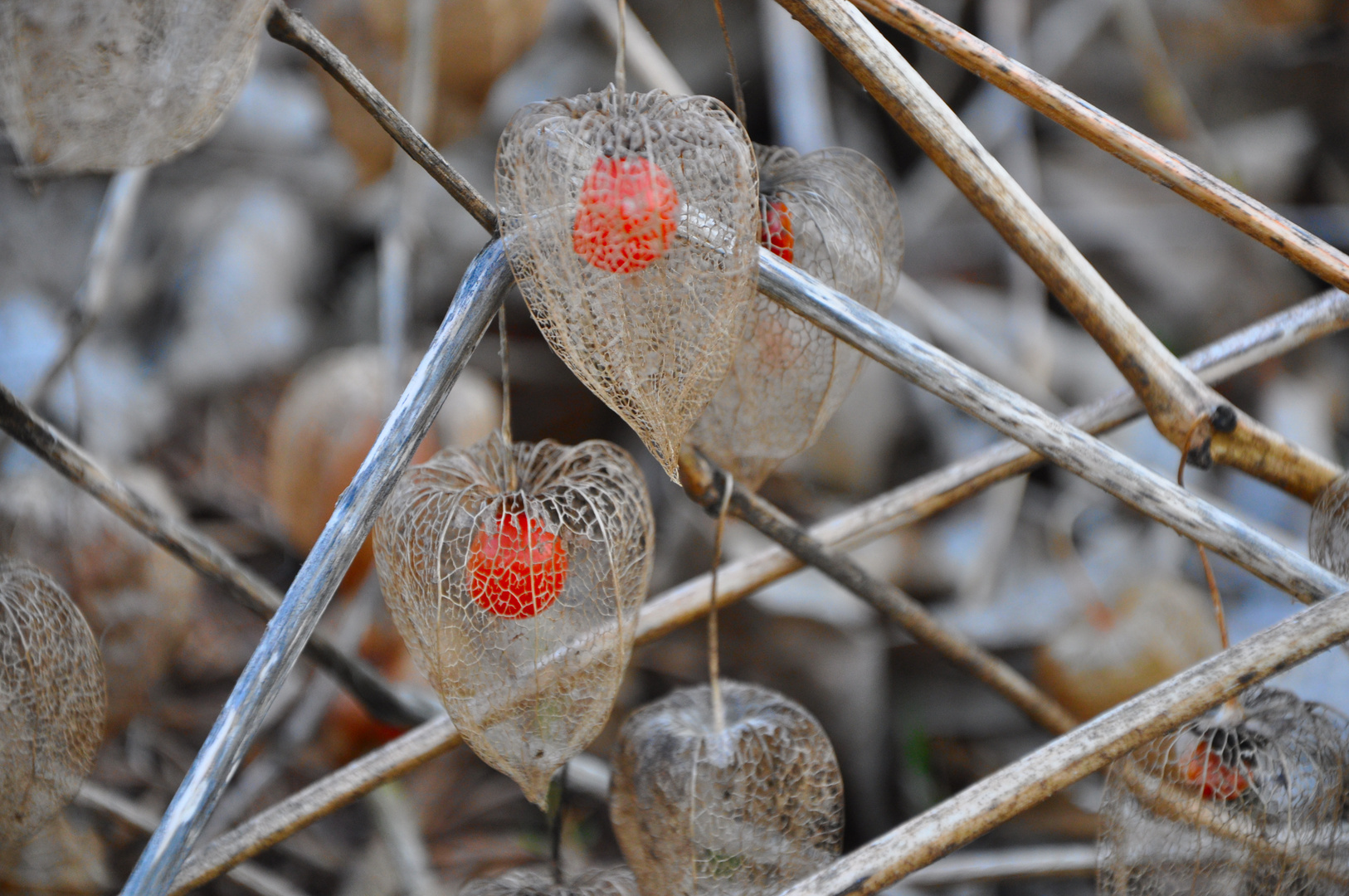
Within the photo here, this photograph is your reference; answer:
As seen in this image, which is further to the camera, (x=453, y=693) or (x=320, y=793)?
(x=320, y=793)

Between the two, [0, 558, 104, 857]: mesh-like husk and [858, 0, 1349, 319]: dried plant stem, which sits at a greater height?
[858, 0, 1349, 319]: dried plant stem

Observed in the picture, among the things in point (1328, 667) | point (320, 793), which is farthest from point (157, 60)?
point (1328, 667)

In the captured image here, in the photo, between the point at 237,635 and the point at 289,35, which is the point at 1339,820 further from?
the point at 237,635

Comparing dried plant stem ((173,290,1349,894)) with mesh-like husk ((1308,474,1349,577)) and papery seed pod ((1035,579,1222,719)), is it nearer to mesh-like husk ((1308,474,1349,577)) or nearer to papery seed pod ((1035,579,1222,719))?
mesh-like husk ((1308,474,1349,577))

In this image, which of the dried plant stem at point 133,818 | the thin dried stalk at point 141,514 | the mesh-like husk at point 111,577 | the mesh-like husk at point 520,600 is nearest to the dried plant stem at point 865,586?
the mesh-like husk at point 520,600

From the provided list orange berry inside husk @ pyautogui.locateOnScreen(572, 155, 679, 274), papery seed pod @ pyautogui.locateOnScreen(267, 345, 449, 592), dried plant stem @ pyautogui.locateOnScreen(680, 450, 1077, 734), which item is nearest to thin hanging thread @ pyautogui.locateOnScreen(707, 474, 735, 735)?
dried plant stem @ pyautogui.locateOnScreen(680, 450, 1077, 734)

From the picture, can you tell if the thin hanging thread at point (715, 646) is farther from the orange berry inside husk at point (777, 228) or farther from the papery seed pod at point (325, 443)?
the papery seed pod at point (325, 443)
